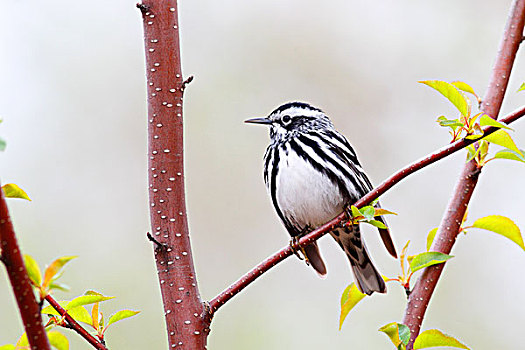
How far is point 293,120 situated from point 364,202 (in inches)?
72.7

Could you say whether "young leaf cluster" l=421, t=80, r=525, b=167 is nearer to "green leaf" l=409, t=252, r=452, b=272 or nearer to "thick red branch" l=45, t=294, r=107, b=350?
"green leaf" l=409, t=252, r=452, b=272

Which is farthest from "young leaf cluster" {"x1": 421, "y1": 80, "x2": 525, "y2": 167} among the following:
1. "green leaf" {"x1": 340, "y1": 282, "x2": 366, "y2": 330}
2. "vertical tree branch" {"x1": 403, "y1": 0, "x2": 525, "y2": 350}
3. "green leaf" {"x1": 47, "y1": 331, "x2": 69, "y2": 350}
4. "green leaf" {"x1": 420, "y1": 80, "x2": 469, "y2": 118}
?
"green leaf" {"x1": 47, "y1": 331, "x2": 69, "y2": 350}

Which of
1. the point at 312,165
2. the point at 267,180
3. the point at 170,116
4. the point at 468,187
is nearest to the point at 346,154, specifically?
the point at 312,165

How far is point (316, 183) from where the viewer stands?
331 cm

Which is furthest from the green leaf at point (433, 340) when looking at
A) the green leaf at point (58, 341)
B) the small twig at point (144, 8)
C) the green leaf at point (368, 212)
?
the small twig at point (144, 8)

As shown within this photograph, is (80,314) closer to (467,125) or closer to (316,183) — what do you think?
(467,125)

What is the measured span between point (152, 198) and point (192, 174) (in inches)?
167

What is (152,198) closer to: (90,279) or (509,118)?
(509,118)

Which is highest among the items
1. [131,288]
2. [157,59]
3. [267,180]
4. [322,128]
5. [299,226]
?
[157,59]

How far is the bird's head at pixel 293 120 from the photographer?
12.0 feet

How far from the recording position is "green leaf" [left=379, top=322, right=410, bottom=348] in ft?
5.54

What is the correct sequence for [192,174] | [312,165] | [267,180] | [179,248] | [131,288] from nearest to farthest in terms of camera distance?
[179,248]
[312,165]
[267,180]
[131,288]
[192,174]

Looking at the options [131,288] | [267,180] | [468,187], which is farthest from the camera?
[131,288]

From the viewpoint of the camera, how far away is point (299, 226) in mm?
3578
